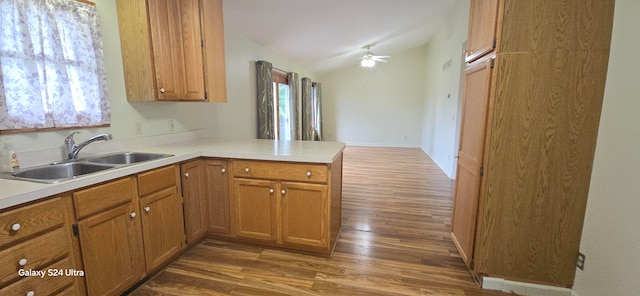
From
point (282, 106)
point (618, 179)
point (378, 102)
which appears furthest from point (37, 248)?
point (378, 102)

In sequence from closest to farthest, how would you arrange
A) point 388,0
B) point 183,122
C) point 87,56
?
point 87,56, point 183,122, point 388,0

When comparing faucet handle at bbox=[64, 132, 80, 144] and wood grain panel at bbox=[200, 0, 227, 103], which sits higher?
wood grain panel at bbox=[200, 0, 227, 103]

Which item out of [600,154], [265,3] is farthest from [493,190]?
[265,3]

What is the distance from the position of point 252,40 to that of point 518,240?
3879 millimetres

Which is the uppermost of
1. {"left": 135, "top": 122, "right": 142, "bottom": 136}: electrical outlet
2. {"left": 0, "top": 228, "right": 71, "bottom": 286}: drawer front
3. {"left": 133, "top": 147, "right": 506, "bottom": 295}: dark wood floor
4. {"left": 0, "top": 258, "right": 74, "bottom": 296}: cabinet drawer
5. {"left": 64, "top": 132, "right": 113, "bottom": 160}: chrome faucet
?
{"left": 135, "top": 122, "right": 142, "bottom": 136}: electrical outlet

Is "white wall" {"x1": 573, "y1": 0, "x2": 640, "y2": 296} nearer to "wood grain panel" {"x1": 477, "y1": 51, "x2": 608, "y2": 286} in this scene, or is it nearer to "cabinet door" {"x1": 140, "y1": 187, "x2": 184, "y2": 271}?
"wood grain panel" {"x1": 477, "y1": 51, "x2": 608, "y2": 286}

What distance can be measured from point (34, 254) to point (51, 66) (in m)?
1.19

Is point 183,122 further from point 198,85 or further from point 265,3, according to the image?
point 265,3

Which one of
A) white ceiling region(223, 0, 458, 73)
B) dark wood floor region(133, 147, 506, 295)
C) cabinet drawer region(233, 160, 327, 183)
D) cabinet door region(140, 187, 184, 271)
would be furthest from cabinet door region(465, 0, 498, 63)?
cabinet door region(140, 187, 184, 271)

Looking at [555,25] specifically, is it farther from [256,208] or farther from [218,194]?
[218,194]

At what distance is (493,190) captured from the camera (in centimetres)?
175

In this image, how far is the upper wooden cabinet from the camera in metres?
2.10

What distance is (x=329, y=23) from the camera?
4.02 metres

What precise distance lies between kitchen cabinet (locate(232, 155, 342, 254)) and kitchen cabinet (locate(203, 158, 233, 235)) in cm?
9
